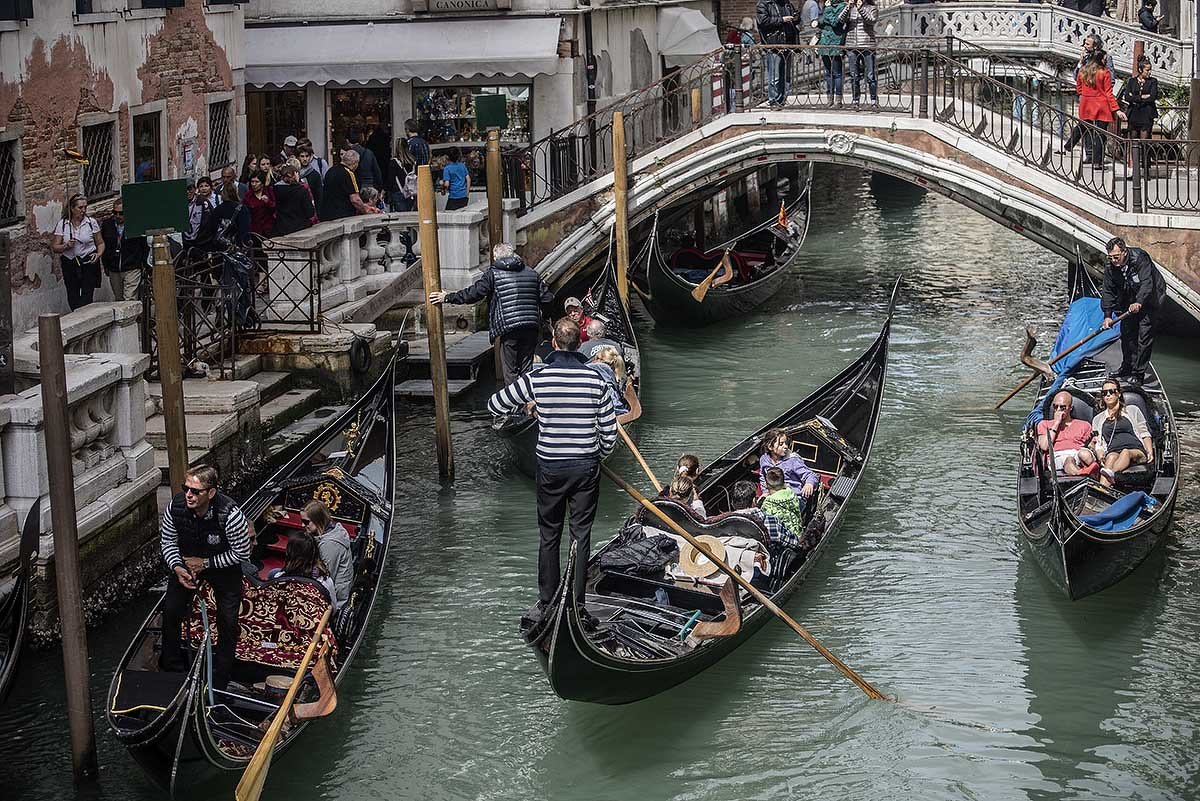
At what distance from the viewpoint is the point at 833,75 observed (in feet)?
31.7

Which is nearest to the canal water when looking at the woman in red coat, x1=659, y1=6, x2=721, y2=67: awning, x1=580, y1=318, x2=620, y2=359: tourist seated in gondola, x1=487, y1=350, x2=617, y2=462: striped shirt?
x1=580, y1=318, x2=620, y2=359: tourist seated in gondola

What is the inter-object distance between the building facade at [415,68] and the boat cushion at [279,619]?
6830 millimetres

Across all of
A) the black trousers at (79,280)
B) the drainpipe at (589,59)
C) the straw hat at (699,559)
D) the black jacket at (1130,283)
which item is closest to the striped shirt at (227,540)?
the straw hat at (699,559)

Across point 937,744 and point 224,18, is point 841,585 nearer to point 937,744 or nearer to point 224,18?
point 937,744

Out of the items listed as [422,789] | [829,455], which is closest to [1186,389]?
[829,455]

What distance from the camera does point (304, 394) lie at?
7828mm

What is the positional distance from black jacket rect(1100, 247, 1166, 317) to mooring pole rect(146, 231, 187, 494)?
3.97m

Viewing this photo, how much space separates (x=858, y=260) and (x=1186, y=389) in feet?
13.7

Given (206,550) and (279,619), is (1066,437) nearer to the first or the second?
(279,619)

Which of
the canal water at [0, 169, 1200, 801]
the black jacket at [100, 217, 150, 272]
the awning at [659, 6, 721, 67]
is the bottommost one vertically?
the canal water at [0, 169, 1200, 801]

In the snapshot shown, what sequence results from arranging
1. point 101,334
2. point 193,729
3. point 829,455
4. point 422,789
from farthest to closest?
1. point 829,455
2. point 101,334
3. point 422,789
4. point 193,729

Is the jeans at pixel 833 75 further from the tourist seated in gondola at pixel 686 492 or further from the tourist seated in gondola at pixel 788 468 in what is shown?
the tourist seated in gondola at pixel 686 492

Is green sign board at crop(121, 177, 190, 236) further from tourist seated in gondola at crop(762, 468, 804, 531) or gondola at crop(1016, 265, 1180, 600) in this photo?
gondola at crop(1016, 265, 1180, 600)

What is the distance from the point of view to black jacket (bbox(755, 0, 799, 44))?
10406 mm
